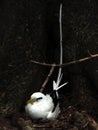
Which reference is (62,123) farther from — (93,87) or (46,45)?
(46,45)

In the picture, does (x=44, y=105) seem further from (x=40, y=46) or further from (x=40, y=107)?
(x=40, y=46)

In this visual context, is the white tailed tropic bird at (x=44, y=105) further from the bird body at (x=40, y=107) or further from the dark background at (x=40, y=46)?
the dark background at (x=40, y=46)

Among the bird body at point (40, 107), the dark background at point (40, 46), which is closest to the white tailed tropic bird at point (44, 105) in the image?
the bird body at point (40, 107)

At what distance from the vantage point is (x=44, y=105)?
512cm

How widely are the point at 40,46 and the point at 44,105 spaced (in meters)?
0.72

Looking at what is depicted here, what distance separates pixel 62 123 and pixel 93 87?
0.60 m

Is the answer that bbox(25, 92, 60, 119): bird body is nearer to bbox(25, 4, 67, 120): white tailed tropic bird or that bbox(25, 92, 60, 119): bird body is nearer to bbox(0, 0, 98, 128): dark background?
bbox(25, 4, 67, 120): white tailed tropic bird

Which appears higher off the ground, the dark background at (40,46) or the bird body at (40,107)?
the dark background at (40,46)

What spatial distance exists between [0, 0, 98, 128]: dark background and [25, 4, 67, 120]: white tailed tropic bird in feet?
0.41

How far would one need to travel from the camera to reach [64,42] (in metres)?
5.03

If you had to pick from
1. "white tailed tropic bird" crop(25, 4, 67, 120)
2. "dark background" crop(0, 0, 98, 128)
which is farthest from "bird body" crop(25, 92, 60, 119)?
"dark background" crop(0, 0, 98, 128)

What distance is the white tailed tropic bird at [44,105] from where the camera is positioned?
16.3 feet

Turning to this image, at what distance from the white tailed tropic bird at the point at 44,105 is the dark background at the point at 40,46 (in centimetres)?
12

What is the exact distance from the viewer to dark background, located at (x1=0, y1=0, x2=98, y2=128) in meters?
4.70
